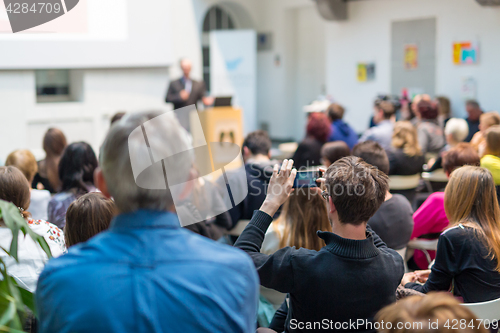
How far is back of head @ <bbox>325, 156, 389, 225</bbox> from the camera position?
157 cm

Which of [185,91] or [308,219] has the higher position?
[185,91]

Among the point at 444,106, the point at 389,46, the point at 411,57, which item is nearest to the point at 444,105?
the point at 444,106

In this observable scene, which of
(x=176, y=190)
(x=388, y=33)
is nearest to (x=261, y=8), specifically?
(x=388, y=33)

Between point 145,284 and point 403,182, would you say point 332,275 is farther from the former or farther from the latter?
point 403,182

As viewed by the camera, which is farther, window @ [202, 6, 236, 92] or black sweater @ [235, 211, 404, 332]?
window @ [202, 6, 236, 92]

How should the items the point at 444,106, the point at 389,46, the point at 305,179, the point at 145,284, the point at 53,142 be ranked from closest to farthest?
the point at 145,284, the point at 305,179, the point at 53,142, the point at 444,106, the point at 389,46

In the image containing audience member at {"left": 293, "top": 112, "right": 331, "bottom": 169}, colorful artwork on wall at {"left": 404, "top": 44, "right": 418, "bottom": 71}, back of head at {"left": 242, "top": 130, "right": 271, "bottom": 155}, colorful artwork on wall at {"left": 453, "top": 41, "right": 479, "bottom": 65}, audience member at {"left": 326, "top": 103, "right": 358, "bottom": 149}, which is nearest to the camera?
back of head at {"left": 242, "top": 130, "right": 271, "bottom": 155}

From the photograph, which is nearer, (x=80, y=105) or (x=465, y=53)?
(x=465, y=53)

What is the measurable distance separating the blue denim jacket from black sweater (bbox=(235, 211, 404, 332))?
59cm

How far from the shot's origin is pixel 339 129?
5547mm

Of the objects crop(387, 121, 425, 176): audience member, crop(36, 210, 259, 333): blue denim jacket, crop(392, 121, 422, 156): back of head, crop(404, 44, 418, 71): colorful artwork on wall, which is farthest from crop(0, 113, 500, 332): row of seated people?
crop(404, 44, 418, 71): colorful artwork on wall

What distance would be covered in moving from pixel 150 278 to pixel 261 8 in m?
11.1

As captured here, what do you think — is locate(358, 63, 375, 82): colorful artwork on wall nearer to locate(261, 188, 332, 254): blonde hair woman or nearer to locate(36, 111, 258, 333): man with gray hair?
locate(261, 188, 332, 254): blonde hair woman

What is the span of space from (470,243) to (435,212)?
35.9 inches
